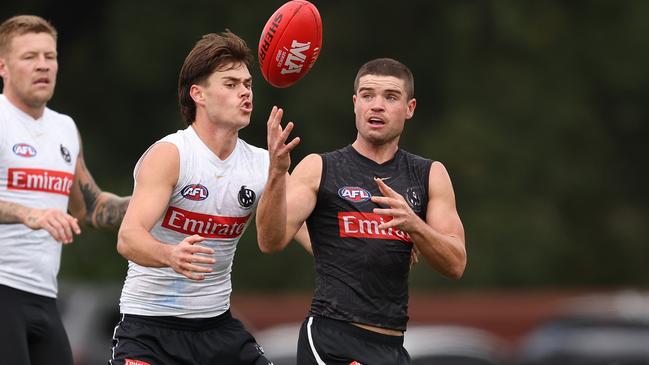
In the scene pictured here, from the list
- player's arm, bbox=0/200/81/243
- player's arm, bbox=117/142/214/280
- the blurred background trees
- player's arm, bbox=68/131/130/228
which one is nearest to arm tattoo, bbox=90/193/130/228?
player's arm, bbox=68/131/130/228

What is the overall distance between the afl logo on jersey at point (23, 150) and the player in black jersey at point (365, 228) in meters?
1.60

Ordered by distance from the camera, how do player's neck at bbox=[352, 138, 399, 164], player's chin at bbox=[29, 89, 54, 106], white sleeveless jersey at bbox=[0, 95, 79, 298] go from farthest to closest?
player's chin at bbox=[29, 89, 54, 106] < white sleeveless jersey at bbox=[0, 95, 79, 298] < player's neck at bbox=[352, 138, 399, 164]

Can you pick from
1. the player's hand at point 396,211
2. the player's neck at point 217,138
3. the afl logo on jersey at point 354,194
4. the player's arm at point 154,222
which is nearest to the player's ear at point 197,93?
the player's neck at point 217,138

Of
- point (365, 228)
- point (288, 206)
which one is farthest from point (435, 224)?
point (288, 206)

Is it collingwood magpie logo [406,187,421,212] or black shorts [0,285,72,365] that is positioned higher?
collingwood magpie logo [406,187,421,212]

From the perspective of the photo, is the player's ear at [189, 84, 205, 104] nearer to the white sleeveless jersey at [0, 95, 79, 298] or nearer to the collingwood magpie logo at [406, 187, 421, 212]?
the white sleeveless jersey at [0, 95, 79, 298]

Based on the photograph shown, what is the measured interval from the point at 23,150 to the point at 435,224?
2516mm

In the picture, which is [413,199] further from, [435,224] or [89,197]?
[89,197]

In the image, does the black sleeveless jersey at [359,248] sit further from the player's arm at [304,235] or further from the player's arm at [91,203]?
the player's arm at [91,203]

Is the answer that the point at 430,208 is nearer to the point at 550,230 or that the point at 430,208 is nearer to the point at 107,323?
the point at 107,323

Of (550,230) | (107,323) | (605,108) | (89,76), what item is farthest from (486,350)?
(89,76)

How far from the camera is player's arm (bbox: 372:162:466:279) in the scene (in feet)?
23.2

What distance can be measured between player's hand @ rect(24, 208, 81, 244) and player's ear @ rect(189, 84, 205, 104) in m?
1.00

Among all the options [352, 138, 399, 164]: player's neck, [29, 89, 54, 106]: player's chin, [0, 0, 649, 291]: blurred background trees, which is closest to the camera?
[352, 138, 399, 164]: player's neck
